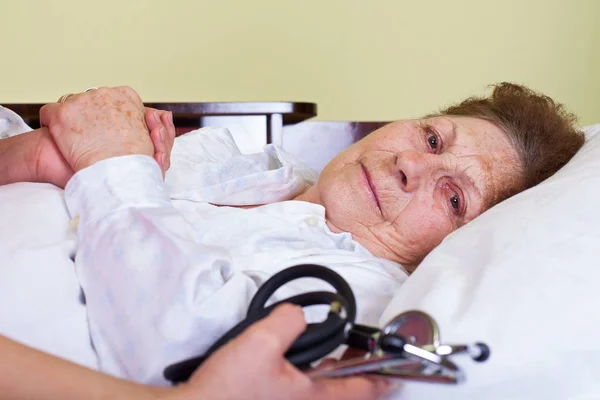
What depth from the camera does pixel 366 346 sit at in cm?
50

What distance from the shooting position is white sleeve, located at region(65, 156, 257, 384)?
609mm

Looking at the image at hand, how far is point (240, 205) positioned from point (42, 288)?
369mm

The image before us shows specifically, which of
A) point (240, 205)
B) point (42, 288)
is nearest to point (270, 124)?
point (240, 205)

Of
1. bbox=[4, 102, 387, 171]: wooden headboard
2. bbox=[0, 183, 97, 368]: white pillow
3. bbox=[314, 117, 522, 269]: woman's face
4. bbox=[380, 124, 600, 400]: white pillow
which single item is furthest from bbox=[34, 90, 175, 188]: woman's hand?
bbox=[4, 102, 387, 171]: wooden headboard

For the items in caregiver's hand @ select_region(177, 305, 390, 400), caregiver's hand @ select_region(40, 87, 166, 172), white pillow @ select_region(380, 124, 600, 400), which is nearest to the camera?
caregiver's hand @ select_region(177, 305, 390, 400)

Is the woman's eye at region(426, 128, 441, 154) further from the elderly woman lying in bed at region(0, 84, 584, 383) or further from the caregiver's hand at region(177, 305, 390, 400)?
the caregiver's hand at region(177, 305, 390, 400)

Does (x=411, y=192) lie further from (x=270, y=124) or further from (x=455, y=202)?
(x=270, y=124)

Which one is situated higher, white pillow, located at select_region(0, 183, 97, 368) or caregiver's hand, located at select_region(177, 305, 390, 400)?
caregiver's hand, located at select_region(177, 305, 390, 400)

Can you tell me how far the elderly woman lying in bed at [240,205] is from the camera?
0.63m

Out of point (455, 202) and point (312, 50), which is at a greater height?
point (312, 50)

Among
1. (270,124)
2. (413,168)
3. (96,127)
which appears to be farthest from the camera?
(270,124)

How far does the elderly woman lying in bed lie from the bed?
4.5 inches

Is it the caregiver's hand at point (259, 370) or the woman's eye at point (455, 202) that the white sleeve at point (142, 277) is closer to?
the caregiver's hand at point (259, 370)

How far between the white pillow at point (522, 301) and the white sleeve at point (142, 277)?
18 cm
